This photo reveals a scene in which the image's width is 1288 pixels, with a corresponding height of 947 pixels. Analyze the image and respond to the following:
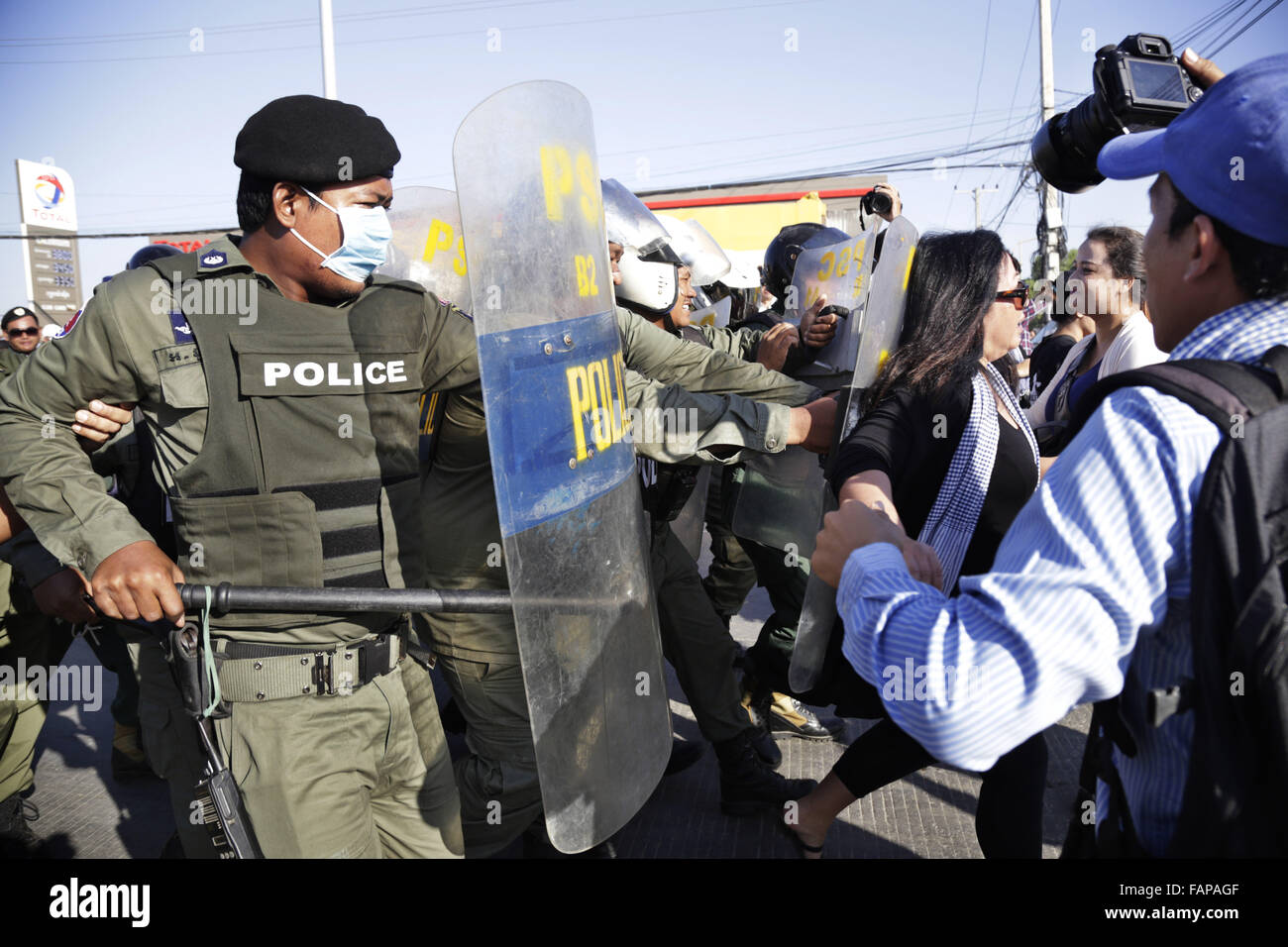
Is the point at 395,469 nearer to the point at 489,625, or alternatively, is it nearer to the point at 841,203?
the point at 489,625

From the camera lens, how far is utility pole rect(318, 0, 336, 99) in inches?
474

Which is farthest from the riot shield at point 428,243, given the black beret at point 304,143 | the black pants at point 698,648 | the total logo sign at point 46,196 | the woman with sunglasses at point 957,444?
the total logo sign at point 46,196

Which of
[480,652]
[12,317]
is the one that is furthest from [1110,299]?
[12,317]

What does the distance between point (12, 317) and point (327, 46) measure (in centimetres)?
640

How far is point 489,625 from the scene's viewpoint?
2.57 meters

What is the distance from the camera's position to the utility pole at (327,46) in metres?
12.0

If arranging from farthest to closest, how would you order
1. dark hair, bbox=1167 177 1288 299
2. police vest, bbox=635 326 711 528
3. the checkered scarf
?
police vest, bbox=635 326 711 528
the checkered scarf
dark hair, bbox=1167 177 1288 299

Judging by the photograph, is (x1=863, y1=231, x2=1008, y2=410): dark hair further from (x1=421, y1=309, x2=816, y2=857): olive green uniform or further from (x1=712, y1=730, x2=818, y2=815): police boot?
(x1=712, y1=730, x2=818, y2=815): police boot

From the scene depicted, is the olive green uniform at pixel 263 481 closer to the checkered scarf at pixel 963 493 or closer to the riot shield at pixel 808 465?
the checkered scarf at pixel 963 493

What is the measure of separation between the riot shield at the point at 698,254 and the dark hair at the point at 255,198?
3913 millimetres

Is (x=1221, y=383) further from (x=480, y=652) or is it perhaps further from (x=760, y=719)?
(x=760, y=719)

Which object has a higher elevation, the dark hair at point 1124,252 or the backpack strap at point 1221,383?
the dark hair at point 1124,252

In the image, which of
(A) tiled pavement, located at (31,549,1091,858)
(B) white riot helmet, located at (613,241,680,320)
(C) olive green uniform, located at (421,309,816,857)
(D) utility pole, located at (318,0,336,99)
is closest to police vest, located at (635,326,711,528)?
(C) olive green uniform, located at (421,309,816,857)
